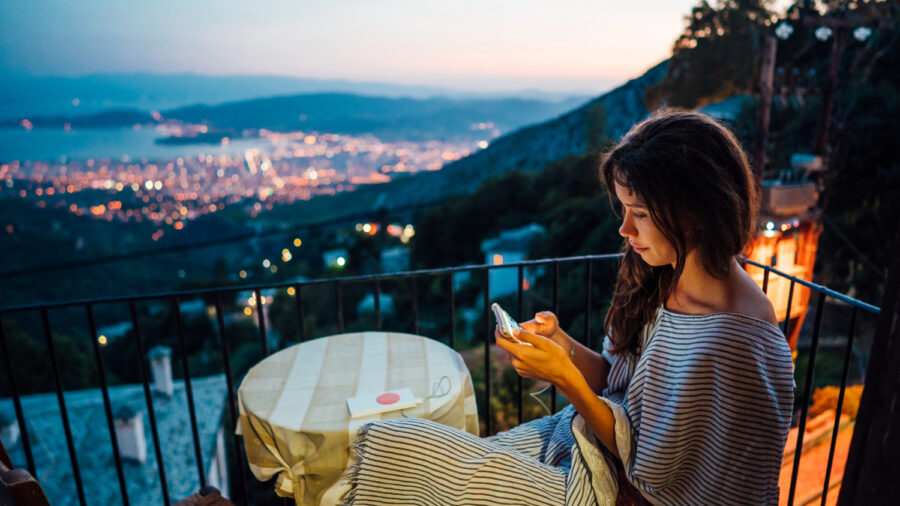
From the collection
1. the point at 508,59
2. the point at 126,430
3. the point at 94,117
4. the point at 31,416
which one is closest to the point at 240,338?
the point at 31,416

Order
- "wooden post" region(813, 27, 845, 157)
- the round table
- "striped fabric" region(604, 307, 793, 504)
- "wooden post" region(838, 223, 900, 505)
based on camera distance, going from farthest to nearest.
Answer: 1. "wooden post" region(813, 27, 845, 157)
2. the round table
3. "striped fabric" region(604, 307, 793, 504)
4. "wooden post" region(838, 223, 900, 505)

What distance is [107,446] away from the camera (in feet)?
33.1

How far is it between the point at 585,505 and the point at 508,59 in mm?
29670

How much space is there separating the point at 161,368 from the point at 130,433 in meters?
2.23

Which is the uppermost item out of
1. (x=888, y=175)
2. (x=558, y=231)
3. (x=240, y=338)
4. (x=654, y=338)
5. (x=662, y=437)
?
(x=654, y=338)

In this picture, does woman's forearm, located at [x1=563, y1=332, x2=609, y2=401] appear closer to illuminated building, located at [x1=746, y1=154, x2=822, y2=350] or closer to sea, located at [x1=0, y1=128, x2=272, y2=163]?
illuminated building, located at [x1=746, y1=154, x2=822, y2=350]

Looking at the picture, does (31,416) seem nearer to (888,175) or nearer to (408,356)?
(408,356)

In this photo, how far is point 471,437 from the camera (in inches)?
49.4

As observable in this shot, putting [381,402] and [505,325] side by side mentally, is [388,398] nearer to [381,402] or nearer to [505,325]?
[381,402]

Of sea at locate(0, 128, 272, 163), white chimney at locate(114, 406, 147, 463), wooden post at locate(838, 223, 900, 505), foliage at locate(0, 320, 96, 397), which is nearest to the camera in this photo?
wooden post at locate(838, 223, 900, 505)

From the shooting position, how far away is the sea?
117ft

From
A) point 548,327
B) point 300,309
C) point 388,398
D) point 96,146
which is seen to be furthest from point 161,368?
point 96,146

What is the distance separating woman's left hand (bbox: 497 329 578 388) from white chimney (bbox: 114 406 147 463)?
1018 cm

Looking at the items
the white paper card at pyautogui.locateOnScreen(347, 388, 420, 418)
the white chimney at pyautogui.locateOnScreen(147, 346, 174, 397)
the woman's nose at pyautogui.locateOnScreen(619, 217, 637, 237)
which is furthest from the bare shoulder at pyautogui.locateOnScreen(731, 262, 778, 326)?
the white chimney at pyautogui.locateOnScreen(147, 346, 174, 397)
